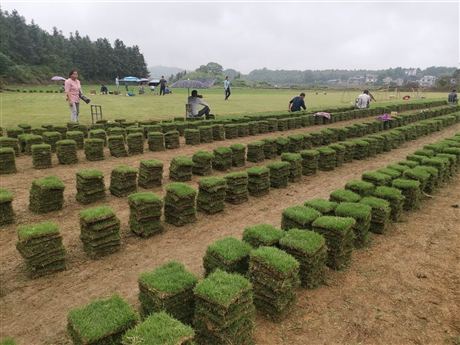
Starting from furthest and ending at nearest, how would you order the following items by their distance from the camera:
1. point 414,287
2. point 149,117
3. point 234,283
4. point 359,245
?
point 149,117 < point 359,245 < point 414,287 < point 234,283

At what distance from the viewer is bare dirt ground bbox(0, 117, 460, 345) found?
5219mm

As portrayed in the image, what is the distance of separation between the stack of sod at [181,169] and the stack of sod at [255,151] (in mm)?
4081

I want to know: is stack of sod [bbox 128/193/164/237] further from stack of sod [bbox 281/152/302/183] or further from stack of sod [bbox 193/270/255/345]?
stack of sod [bbox 281/152/302/183]

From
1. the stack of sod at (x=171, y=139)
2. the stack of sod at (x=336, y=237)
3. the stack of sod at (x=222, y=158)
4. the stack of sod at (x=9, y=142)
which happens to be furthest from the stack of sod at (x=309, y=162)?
the stack of sod at (x=9, y=142)

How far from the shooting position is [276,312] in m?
5.32

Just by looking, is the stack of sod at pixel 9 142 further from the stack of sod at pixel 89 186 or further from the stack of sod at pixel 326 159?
the stack of sod at pixel 326 159

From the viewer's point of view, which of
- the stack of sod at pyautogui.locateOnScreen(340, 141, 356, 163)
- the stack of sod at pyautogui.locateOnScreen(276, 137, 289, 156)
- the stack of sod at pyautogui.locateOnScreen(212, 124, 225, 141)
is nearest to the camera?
the stack of sod at pyautogui.locateOnScreen(276, 137, 289, 156)

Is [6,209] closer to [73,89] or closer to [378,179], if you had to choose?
[73,89]

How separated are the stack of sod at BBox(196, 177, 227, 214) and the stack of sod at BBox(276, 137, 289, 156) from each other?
7041 mm

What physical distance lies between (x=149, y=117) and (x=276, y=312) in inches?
836

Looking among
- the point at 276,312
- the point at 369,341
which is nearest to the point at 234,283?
the point at 276,312

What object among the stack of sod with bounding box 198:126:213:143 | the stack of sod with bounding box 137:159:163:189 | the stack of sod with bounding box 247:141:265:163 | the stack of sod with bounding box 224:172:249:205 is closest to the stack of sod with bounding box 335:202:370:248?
the stack of sod with bounding box 224:172:249:205

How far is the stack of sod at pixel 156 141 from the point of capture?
15.6 meters

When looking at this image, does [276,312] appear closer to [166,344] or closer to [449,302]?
[166,344]
